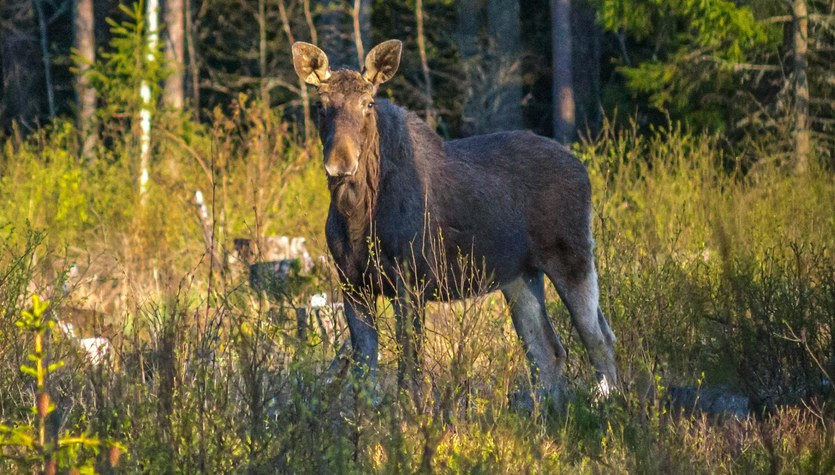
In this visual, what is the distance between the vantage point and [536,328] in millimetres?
8047

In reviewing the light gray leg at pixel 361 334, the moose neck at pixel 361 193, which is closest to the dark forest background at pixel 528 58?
the moose neck at pixel 361 193

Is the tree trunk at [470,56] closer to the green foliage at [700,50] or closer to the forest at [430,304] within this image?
the forest at [430,304]

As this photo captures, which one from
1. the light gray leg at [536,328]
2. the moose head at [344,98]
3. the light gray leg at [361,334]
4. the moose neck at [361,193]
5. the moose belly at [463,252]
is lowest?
the light gray leg at [536,328]

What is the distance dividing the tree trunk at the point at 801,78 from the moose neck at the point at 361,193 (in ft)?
27.5

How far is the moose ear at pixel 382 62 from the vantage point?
7078 millimetres

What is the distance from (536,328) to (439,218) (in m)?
1.26

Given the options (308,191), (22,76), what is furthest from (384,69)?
(22,76)

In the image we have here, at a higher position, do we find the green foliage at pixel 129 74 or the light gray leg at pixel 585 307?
the green foliage at pixel 129 74

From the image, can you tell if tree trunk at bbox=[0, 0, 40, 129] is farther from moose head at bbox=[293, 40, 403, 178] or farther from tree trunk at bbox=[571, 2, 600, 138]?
A: moose head at bbox=[293, 40, 403, 178]

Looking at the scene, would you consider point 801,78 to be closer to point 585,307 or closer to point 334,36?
point 585,307

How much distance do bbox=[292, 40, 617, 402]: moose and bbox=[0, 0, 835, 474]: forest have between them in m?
0.21

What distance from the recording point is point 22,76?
30.4 metres

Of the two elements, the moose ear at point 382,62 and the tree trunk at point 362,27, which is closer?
the moose ear at point 382,62

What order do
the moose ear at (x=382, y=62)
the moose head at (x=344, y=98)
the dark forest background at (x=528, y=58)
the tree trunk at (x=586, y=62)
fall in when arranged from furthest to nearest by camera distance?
the tree trunk at (x=586, y=62) → the dark forest background at (x=528, y=58) → the moose ear at (x=382, y=62) → the moose head at (x=344, y=98)
